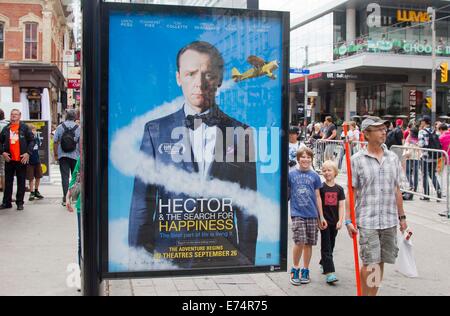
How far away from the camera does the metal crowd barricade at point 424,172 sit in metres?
11.7

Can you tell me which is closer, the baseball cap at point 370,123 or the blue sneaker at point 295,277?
the baseball cap at point 370,123

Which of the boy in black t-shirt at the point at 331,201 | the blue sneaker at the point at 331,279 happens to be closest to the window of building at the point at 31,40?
the boy in black t-shirt at the point at 331,201

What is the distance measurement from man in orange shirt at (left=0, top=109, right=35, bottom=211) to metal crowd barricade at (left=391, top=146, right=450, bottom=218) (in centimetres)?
789

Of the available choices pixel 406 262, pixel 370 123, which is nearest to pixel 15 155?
pixel 370 123

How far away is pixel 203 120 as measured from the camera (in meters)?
4.52

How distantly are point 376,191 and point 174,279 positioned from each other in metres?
2.45

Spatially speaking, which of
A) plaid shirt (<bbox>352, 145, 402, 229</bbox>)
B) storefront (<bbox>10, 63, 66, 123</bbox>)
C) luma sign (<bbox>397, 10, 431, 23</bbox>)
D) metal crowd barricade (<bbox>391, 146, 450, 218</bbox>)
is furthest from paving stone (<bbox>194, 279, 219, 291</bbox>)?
luma sign (<bbox>397, 10, 431, 23</bbox>)

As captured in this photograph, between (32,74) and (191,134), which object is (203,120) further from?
(32,74)

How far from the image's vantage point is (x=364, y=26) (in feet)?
141

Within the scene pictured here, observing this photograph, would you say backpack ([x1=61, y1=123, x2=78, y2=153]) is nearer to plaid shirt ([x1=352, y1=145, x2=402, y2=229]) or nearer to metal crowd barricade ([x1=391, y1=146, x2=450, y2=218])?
plaid shirt ([x1=352, y1=145, x2=402, y2=229])

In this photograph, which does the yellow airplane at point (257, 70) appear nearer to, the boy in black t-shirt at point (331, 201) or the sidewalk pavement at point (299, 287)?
the boy in black t-shirt at point (331, 201)

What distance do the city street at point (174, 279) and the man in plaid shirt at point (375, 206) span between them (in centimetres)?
89

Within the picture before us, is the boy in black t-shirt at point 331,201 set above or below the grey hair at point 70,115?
below
